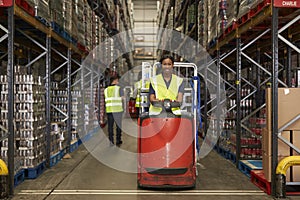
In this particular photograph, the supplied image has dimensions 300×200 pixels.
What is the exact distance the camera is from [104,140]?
38.1 feet

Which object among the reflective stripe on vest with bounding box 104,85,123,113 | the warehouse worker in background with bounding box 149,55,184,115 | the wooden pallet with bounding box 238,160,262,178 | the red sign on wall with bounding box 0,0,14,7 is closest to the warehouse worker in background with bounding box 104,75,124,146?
the reflective stripe on vest with bounding box 104,85,123,113

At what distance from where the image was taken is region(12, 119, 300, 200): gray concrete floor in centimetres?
520

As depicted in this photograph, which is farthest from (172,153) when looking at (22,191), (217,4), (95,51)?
(95,51)

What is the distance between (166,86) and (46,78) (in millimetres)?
2704

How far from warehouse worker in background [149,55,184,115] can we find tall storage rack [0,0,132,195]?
6.20ft

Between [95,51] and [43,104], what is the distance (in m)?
6.31

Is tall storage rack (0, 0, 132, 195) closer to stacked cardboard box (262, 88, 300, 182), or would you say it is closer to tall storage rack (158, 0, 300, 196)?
tall storage rack (158, 0, 300, 196)

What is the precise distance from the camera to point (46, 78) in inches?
283

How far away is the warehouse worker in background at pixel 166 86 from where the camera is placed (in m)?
5.50

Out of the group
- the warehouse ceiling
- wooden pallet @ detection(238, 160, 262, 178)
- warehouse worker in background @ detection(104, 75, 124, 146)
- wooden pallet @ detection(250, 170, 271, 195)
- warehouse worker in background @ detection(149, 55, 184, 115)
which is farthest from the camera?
the warehouse ceiling

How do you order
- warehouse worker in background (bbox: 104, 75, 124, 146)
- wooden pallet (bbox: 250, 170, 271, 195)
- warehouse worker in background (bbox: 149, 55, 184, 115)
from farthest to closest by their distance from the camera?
warehouse worker in background (bbox: 104, 75, 124, 146) → warehouse worker in background (bbox: 149, 55, 184, 115) → wooden pallet (bbox: 250, 170, 271, 195)

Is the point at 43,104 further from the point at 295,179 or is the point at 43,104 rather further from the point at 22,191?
the point at 295,179

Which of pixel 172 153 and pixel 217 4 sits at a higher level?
pixel 217 4

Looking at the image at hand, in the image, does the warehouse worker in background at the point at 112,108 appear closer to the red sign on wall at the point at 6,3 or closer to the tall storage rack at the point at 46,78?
the tall storage rack at the point at 46,78
